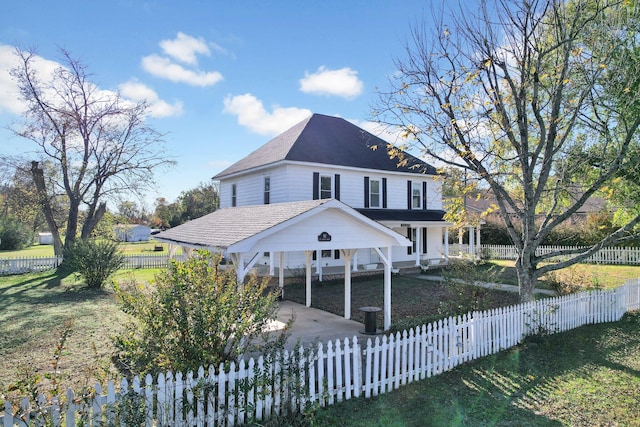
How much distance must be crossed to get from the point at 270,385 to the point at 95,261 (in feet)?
47.5

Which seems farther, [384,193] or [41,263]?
[384,193]

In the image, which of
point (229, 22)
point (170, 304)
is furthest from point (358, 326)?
point (229, 22)

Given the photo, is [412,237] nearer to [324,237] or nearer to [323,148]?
[323,148]

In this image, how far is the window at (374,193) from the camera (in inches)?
863

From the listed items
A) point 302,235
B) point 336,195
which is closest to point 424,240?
point 336,195

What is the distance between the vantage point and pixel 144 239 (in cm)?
6231

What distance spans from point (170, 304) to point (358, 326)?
649 centimetres

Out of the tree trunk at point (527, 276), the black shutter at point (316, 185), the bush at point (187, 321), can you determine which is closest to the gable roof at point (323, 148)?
the black shutter at point (316, 185)

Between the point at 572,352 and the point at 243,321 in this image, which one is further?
the point at 572,352

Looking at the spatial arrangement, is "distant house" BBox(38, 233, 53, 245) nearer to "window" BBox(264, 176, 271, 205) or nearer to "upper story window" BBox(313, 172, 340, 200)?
"window" BBox(264, 176, 271, 205)

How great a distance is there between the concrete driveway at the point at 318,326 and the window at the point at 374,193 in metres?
10.5

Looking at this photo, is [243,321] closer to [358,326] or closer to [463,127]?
[358,326]

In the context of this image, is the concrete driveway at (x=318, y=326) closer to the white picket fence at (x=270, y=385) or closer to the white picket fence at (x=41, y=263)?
the white picket fence at (x=270, y=385)

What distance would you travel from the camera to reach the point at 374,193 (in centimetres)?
2212
